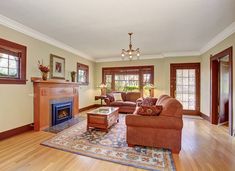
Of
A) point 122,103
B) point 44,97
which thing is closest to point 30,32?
point 44,97

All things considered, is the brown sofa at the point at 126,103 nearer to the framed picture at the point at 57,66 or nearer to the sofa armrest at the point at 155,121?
the framed picture at the point at 57,66

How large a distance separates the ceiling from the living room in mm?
21

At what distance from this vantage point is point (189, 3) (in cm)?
251

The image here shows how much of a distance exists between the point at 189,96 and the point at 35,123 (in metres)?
5.88

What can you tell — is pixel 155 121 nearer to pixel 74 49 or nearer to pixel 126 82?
pixel 74 49

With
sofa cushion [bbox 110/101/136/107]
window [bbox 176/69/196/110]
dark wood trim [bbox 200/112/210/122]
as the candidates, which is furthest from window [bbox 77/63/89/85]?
dark wood trim [bbox 200/112/210/122]

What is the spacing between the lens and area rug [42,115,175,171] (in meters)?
2.26

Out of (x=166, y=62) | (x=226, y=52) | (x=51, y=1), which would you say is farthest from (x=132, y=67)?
(x=51, y=1)

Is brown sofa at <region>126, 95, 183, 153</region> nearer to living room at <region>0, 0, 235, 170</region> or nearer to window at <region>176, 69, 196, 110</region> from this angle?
living room at <region>0, 0, 235, 170</region>

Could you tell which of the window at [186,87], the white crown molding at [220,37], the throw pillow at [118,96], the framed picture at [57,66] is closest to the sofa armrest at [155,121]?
the white crown molding at [220,37]

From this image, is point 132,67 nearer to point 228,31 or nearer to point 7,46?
point 228,31

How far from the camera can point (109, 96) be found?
6137 mm

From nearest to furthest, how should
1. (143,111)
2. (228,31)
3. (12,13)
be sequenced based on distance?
(143,111)
(12,13)
(228,31)

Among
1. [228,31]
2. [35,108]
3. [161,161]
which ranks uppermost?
[228,31]
